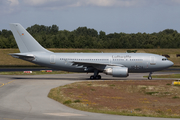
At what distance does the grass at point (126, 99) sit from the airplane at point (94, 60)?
25.0 feet

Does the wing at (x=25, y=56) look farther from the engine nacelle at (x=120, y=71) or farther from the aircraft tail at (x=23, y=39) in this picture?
the engine nacelle at (x=120, y=71)

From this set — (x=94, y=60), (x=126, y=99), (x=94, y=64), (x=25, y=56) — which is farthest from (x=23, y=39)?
(x=126, y=99)

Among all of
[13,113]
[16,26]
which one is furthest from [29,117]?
[16,26]

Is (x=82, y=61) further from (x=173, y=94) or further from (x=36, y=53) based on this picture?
(x=173, y=94)

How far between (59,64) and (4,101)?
67.4 feet

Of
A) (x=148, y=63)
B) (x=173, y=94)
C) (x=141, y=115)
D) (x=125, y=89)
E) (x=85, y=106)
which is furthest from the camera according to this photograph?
(x=148, y=63)

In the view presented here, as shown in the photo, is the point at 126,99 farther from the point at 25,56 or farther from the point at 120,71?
the point at 25,56

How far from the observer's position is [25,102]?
24172 mm

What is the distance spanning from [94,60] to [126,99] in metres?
17.7

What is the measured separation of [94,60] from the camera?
4434 centimetres

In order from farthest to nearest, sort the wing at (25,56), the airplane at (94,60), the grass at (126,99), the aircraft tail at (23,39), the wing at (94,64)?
the aircraft tail at (23,39) < the wing at (25,56) < the airplane at (94,60) < the wing at (94,64) < the grass at (126,99)

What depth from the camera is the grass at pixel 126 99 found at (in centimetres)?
2133

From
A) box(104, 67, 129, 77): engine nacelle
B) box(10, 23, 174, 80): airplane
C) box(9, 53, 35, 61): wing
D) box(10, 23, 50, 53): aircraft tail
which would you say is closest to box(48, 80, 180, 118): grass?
box(104, 67, 129, 77): engine nacelle

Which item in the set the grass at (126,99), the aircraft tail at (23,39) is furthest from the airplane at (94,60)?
the grass at (126,99)
